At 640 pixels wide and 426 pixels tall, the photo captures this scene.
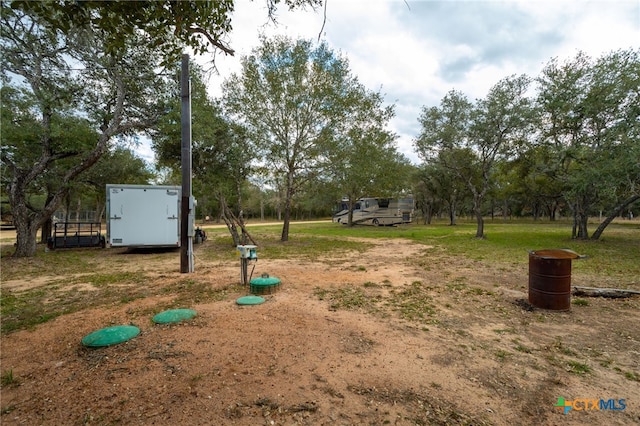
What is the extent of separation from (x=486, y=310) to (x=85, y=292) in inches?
307

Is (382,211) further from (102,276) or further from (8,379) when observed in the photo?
(8,379)

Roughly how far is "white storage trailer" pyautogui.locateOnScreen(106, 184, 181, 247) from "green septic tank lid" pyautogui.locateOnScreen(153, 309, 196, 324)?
8.11m

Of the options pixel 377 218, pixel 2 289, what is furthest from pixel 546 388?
pixel 377 218

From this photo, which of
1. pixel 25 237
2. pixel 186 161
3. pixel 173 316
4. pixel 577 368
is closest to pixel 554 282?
pixel 577 368

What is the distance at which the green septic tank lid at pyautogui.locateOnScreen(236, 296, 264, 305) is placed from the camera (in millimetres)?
4961

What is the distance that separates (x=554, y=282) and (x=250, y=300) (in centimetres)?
525

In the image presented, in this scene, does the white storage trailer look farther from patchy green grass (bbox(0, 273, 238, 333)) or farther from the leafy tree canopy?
the leafy tree canopy

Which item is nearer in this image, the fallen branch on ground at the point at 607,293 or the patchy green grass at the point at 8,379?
the patchy green grass at the point at 8,379

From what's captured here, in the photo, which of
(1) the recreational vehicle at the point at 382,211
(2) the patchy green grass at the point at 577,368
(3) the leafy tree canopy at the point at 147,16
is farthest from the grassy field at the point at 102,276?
(1) the recreational vehicle at the point at 382,211

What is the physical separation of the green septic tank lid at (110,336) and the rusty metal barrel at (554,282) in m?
6.36

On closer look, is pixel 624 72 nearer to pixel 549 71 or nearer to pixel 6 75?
pixel 549 71

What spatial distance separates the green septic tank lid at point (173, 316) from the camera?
→ 13.6ft

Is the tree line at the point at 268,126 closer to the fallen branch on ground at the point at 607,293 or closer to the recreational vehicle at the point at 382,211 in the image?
the fallen branch on ground at the point at 607,293

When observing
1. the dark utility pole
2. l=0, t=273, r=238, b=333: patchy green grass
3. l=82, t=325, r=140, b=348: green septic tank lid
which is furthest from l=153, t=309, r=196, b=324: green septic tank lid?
the dark utility pole
